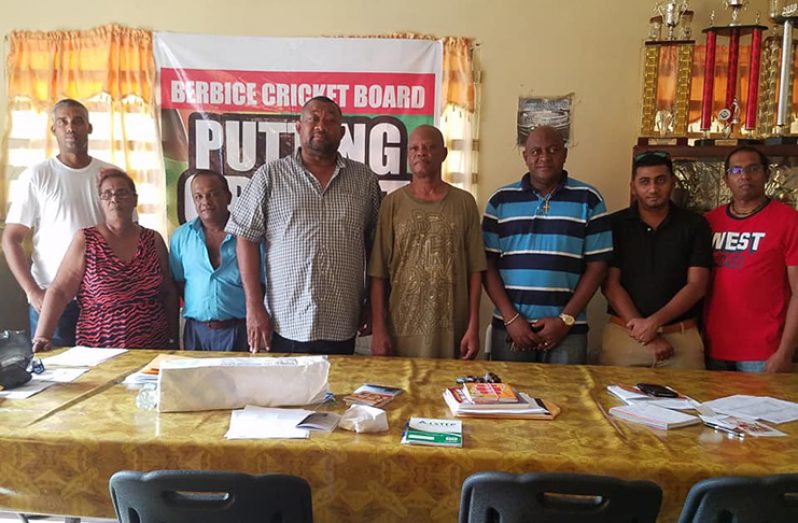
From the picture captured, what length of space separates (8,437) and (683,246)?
2370mm

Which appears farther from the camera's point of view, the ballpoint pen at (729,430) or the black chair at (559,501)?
the ballpoint pen at (729,430)

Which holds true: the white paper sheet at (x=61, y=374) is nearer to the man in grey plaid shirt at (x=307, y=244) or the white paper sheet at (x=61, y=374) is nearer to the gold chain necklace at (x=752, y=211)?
the man in grey plaid shirt at (x=307, y=244)

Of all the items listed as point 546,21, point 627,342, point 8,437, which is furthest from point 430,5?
point 8,437

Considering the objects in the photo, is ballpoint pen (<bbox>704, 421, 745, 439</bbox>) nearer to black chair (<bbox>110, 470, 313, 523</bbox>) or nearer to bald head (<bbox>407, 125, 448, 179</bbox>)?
black chair (<bbox>110, 470, 313, 523</bbox>)

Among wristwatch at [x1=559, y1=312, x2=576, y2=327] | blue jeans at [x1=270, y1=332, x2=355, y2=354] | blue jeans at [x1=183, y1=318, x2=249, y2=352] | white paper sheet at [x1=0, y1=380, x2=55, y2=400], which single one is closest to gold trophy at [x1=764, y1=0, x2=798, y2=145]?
wristwatch at [x1=559, y1=312, x2=576, y2=327]

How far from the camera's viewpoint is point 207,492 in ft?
3.45

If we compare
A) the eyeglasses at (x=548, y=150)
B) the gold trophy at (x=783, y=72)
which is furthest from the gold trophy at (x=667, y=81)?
the eyeglasses at (x=548, y=150)

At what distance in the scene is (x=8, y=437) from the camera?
4.51 feet

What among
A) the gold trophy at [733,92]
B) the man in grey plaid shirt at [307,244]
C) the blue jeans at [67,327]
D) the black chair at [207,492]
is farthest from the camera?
the gold trophy at [733,92]

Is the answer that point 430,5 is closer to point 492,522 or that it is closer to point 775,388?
point 775,388

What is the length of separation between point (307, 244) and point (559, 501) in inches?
59.0

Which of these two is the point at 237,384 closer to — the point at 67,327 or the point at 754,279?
the point at 67,327

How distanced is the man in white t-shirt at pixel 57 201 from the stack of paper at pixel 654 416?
98.2 inches

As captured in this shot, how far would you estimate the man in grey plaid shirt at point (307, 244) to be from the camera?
237 cm
